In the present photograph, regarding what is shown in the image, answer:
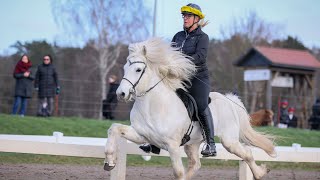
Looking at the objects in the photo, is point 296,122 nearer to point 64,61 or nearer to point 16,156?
point 16,156

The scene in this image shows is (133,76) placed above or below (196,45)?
below

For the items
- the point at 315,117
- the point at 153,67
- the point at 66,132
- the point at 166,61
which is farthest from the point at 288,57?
the point at 153,67

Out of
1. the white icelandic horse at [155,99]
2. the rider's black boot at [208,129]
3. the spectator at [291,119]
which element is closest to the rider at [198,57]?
the rider's black boot at [208,129]

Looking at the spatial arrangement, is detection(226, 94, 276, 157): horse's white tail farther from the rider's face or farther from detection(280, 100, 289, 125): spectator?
detection(280, 100, 289, 125): spectator

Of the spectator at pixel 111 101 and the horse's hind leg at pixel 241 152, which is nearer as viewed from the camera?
the horse's hind leg at pixel 241 152

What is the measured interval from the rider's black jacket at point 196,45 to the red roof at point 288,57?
21.6m

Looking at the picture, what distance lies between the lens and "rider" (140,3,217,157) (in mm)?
8117

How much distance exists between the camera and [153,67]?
7684 mm

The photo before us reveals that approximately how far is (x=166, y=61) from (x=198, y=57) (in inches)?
23.3

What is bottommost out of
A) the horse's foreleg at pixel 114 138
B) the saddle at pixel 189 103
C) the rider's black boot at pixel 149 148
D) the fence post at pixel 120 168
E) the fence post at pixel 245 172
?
the fence post at pixel 245 172

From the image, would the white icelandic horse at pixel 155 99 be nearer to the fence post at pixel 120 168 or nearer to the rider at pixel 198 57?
the rider at pixel 198 57

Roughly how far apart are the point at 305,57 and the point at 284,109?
458 inches

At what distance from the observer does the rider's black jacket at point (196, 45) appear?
814 cm

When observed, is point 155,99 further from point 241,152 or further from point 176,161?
point 241,152
